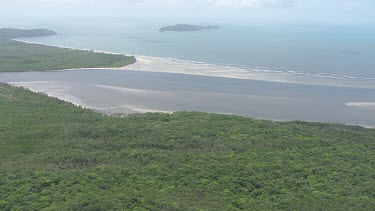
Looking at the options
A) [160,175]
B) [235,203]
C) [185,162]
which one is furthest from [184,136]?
[235,203]

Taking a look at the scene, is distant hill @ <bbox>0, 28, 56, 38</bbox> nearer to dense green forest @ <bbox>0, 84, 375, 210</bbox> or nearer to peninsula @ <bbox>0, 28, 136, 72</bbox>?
peninsula @ <bbox>0, 28, 136, 72</bbox>

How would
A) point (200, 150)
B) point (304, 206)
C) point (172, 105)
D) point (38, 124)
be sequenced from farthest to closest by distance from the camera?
1. point (172, 105)
2. point (38, 124)
3. point (200, 150)
4. point (304, 206)

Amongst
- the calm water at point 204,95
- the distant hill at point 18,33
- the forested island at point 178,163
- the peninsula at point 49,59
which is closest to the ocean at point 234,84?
the calm water at point 204,95

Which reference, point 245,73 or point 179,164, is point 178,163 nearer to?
point 179,164

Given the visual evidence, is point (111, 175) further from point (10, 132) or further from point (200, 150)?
point (10, 132)

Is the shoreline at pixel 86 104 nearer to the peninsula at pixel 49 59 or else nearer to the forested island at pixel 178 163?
the forested island at pixel 178 163

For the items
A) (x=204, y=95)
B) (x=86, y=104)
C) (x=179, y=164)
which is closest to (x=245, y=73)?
(x=204, y=95)
